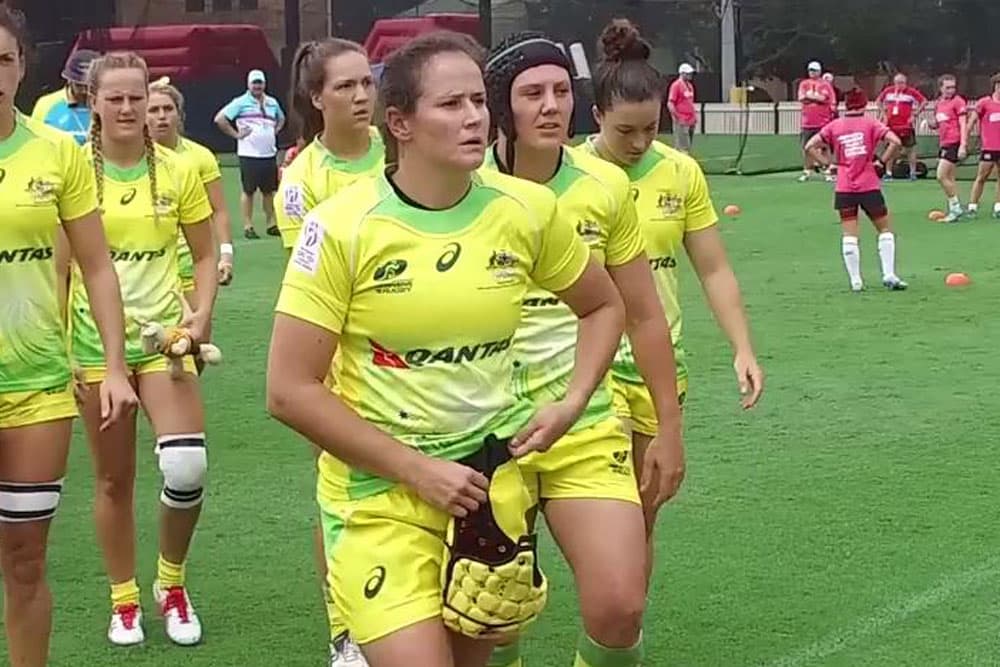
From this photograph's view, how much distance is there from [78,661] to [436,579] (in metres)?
2.66

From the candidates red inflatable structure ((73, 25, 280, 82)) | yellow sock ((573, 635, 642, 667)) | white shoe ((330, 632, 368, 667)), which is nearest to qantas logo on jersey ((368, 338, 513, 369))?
yellow sock ((573, 635, 642, 667))

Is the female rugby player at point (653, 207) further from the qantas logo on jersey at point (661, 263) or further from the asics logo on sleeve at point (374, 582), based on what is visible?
the asics logo on sleeve at point (374, 582)

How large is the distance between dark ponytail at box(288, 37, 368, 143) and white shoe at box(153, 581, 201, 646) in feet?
5.72

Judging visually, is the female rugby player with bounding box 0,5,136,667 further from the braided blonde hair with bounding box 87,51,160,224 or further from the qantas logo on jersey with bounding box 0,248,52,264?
the braided blonde hair with bounding box 87,51,160,224

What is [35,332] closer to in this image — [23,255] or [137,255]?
[23,255]

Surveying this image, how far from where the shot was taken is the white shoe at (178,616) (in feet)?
20.3

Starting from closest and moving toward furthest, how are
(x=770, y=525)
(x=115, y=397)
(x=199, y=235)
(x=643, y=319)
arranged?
1. (x=643, y=319)
2. (x=115, y=397)
3. (x=199, y=235)
4. (x=770, y=525)

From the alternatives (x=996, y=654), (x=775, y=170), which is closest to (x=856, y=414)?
(x=996, y=654)

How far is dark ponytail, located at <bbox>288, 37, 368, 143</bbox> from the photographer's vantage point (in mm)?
6008

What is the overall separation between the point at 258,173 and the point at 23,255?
1769 cm

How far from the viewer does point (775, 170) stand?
3425cm

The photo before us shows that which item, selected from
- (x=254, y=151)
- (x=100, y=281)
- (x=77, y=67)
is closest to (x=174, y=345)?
(x=100, y=281)

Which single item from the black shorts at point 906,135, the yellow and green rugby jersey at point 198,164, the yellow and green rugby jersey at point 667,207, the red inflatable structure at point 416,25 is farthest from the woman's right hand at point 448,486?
the red inflatable structure at point 416,25

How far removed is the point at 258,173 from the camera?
22.5m
